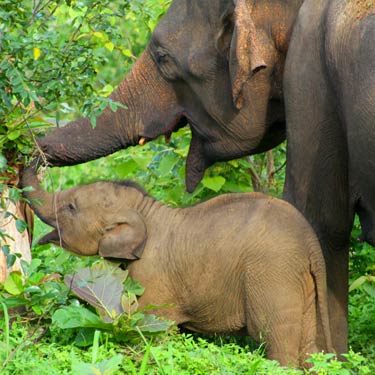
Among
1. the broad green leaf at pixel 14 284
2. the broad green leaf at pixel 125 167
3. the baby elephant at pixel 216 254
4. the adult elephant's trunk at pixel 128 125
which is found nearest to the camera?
the baby elephant at pixel 216 254

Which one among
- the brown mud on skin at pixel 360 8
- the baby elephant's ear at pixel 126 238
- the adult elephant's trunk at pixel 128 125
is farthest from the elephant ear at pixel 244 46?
the baby elephant's ear at pixel 126 238

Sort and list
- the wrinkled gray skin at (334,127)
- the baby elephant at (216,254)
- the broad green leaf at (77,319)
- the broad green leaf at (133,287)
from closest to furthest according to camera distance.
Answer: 1. the wrinkled gray skin at (334,127)
2. the broad green leaf at (77,319)
3. the baby elephant at (216,254)
4. the broad green leaf at (133,287)

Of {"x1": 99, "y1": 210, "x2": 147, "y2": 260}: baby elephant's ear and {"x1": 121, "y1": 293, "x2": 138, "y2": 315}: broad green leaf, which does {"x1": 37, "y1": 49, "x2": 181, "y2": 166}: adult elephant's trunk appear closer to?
{"x1": 99, "y1": 210, "x2": 147, "y2": 260}: baby elephant's ear

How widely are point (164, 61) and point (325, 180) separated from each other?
3.26ft

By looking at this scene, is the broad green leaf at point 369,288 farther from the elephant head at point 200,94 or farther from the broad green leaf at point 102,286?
the broad green leaf at point 102,286

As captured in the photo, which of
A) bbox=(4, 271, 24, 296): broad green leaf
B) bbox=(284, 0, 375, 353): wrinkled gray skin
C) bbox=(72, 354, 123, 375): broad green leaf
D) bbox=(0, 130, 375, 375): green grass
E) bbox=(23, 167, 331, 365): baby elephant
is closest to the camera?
bbox=(72, 354, 123, 375): broad green leaf

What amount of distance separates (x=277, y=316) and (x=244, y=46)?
3.64ft

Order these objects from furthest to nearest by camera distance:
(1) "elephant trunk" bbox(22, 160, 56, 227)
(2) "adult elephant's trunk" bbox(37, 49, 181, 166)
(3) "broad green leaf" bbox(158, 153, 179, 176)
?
1. (3) "broad green leaf" bbox(158, 153, 179, 176)
2. (2) "adult elephant's trunk" bbox(37, 49, 181, 166)
3. (1) "elephant trunk" bbox(22, 160, 56, 227)

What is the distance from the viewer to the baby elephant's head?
17.9 ft

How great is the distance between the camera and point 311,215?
5.54 m

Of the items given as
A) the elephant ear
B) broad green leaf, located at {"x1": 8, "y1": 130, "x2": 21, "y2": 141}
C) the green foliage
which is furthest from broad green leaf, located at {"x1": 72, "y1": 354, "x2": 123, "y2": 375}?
the elephant ear

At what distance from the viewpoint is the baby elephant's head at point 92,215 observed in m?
5.46

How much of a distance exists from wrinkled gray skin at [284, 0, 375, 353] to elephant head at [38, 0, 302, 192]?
0.77 feet

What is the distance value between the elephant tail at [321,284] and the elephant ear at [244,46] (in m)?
0.76
